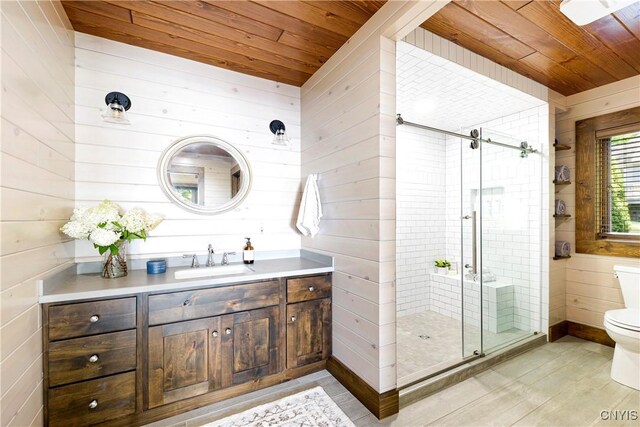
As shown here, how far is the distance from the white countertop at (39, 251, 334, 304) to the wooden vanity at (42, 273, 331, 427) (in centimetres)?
4

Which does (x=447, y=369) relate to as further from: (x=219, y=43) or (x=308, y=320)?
(x=219, y=43)

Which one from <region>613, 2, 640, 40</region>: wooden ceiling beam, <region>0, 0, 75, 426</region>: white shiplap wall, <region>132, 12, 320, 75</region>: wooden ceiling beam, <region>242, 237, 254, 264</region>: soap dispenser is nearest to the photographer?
<region>0, 0, 75, 426</region>: white shiplap wall

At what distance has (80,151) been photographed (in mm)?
1954

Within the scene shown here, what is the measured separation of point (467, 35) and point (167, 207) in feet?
8.55

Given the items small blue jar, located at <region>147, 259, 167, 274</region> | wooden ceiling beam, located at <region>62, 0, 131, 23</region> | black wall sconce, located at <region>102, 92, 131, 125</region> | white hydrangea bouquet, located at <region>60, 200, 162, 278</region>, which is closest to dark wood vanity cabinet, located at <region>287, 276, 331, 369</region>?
small blue jar, located at <region>147, 259, 167, 274</region>

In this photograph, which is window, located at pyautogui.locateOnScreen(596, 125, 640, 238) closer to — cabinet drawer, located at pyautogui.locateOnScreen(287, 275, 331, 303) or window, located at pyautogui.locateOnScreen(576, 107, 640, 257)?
window, located at pyautogui.locateOnScreen(576, 107, 640, 257)

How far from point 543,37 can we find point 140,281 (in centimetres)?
325

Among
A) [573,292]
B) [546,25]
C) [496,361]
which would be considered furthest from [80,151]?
[573,292]

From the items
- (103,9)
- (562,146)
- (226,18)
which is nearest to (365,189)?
(226,18)

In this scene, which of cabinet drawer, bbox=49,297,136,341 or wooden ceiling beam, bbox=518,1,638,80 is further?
wooden ceiling beam, bbox=518,1,638,80

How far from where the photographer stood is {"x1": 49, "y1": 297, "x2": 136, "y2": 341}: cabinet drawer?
144 cm

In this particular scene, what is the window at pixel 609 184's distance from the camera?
2537 millimetres

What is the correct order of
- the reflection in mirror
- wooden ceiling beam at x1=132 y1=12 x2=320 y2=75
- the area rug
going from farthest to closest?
the reflection in mirror
wooden ceiling beam at x1=132 y1=12 x2=320 y2=75
the area rug

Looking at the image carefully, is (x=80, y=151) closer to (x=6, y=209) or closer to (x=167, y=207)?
(x=167, y=207)
